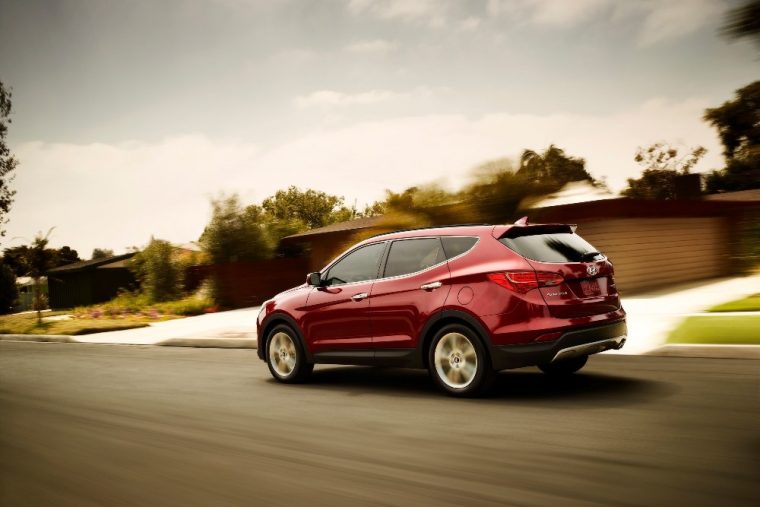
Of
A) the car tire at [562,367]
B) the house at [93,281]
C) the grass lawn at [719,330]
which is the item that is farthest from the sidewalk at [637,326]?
the house at [93,281]

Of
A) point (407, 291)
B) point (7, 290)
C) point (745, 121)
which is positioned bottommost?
point (407, 291)

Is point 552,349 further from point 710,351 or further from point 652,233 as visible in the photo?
point 652,233

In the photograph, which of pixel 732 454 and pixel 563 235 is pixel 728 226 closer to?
pixel 563 235

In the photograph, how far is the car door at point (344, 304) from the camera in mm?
7828

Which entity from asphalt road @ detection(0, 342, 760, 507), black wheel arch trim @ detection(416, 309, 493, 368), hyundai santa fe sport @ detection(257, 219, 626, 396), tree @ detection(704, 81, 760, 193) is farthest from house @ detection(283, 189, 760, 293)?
black wheel arch trim @ detection(416, 309, 493, 368)

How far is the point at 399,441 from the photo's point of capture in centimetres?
550

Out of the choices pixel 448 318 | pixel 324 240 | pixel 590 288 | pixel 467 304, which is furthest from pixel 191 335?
pixel 324 240

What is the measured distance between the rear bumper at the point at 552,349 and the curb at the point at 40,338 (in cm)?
1661

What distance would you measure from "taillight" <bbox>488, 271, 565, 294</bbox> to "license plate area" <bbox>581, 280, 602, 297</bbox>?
1.04ft

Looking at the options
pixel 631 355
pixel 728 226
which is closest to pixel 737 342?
pixel 631 355

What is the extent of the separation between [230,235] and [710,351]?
79.2 feet

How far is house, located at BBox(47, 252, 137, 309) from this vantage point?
47500 mm

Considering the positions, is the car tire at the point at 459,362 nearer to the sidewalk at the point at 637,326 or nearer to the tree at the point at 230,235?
the sidewalk at the point at 637,326

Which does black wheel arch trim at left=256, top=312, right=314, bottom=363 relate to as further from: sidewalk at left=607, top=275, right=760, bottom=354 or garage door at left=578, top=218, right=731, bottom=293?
garage door at left=578, top=218, right=731, bottom=293
